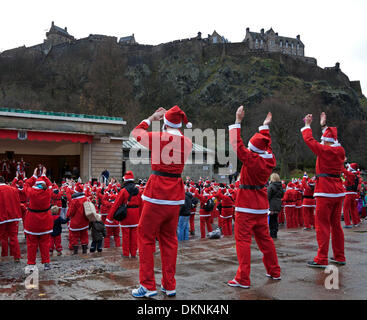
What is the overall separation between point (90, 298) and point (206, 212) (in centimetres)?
831

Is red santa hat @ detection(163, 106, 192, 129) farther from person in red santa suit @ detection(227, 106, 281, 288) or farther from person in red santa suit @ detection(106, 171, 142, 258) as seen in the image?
person in red santa suit @ detection(106, 171, 142, 258)

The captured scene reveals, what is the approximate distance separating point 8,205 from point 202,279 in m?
5.15

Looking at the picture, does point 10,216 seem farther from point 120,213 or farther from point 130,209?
point 130,209

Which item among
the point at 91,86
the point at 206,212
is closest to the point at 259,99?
the point at 91,86

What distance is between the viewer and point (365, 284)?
4926mm

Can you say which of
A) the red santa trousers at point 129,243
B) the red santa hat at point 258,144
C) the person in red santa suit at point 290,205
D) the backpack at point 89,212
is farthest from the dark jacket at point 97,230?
the person in red santa suit at point 290,205

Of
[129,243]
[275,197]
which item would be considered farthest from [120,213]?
[275,197]

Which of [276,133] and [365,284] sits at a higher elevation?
[276,133]

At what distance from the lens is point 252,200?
5109 millimetres

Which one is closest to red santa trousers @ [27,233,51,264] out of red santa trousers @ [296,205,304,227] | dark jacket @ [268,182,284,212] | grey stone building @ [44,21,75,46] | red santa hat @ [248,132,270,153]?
red santa hat @ [248,132,270,153]

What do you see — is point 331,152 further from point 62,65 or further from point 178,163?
point 62,65

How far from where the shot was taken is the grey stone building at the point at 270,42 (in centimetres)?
11331

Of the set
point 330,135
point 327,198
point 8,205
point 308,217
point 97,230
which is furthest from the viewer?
point 308,217
